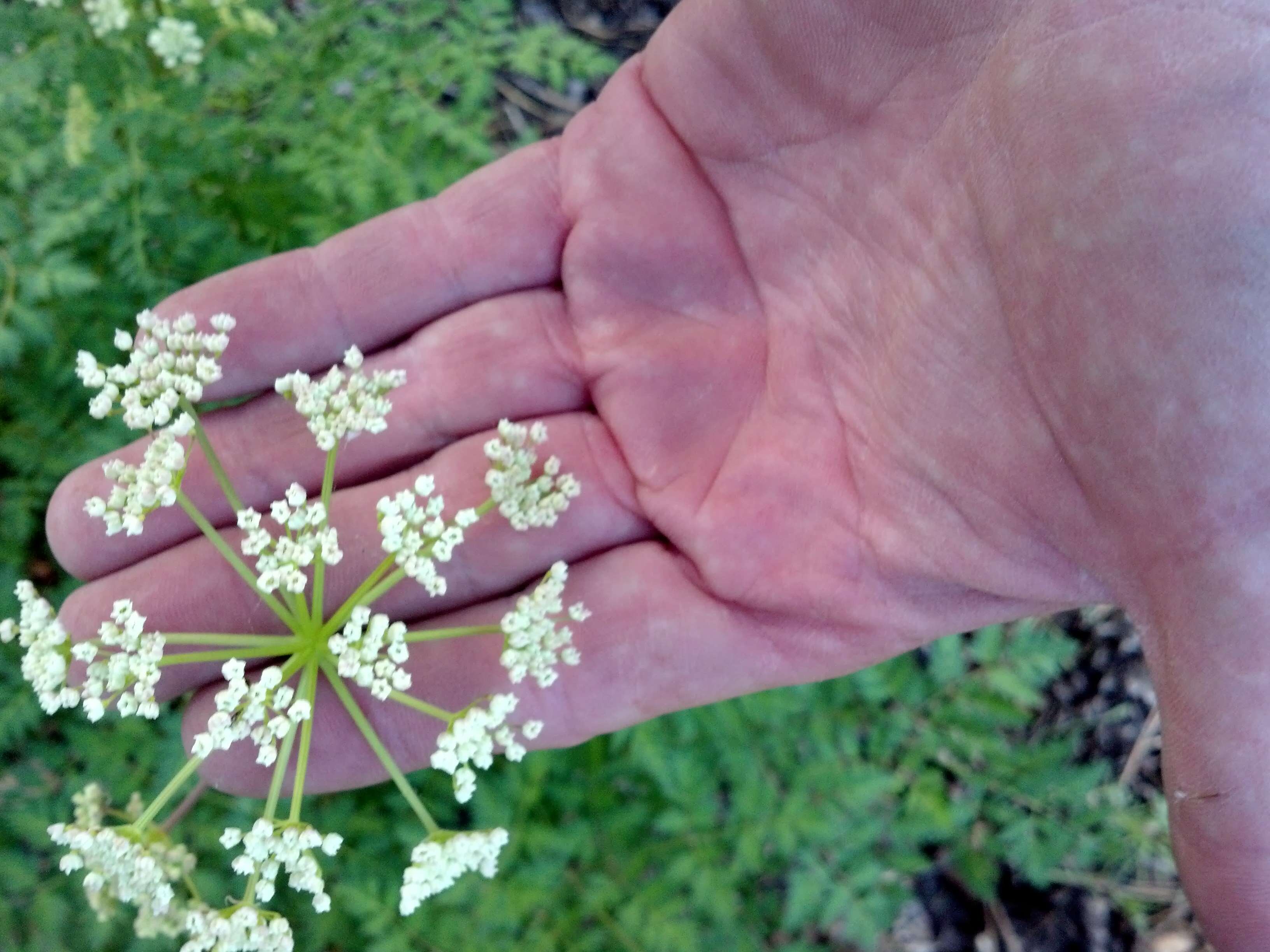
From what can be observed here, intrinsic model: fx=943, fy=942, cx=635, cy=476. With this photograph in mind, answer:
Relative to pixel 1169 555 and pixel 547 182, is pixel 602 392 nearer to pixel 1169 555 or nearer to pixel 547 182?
pixel 547 182

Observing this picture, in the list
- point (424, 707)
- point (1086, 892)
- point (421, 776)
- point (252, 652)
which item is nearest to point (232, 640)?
point (252, 652)

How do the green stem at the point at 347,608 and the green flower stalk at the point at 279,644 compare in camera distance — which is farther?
the green stem at the point at 347,608

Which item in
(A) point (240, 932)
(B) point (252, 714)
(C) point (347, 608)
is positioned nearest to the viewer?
(A) point (240, 932)

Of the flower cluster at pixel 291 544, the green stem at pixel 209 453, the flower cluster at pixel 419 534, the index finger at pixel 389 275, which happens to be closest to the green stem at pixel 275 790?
the flower cluster at pixel 291 544

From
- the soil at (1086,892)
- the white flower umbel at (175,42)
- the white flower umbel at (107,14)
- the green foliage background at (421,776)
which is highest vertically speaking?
the white flower umbel at (107,14)

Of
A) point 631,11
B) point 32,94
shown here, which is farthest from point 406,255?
point 631,11

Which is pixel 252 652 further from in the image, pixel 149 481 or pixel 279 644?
pixel 149 481

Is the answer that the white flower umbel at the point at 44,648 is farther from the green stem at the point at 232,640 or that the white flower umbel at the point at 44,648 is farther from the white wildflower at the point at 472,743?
the white wildflower at the point at 472,743
